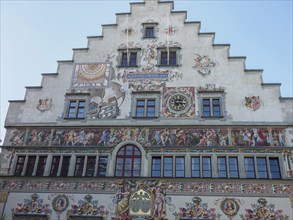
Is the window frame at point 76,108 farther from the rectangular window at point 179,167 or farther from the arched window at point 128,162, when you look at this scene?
the rectangular window at point 179,167

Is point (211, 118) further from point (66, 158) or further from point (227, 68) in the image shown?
point (66, 158)

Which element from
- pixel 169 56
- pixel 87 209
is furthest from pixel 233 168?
pixel 169 56

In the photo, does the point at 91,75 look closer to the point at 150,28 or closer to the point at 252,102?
the point at 150,28

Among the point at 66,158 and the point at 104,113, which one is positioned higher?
the point at 104,113

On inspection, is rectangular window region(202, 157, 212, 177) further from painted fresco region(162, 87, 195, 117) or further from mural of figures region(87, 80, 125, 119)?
mural of figures region(87, 80, 125, 119)

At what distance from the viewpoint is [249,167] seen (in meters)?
15.1

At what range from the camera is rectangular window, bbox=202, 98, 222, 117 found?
16.4 meters

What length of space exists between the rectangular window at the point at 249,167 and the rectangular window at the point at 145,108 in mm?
4386

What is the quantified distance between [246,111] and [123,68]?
598 centimetres

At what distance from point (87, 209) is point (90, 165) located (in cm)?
188

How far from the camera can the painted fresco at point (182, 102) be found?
16469 millimetres

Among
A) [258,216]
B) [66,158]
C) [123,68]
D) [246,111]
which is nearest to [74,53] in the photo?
[123,68]

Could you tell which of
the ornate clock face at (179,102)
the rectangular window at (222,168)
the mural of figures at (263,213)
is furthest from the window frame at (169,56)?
the mural of figures at (263,213)

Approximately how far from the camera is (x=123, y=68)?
18.0 m
